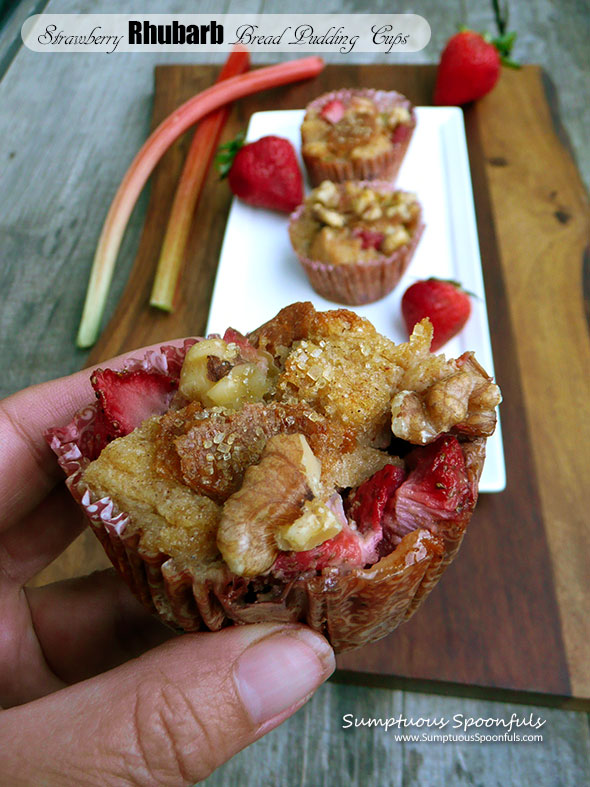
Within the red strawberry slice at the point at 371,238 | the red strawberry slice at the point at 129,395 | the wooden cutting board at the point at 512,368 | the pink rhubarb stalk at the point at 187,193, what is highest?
the red strawberry slice at the point at 129,395

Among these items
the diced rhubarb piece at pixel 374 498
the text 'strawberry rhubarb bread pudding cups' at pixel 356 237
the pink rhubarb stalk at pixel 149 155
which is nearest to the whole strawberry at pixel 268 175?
the text 'strawberry rhubarb bread pudding cups' at pixel 356 237

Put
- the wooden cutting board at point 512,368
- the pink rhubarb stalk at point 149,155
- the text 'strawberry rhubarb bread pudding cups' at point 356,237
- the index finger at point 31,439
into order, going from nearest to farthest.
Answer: the index finger at point 31,439 → the wooden cutting board at point 512,368 → the text 'strawberry rhubarb bread pudding cups' at point 356,237 → the pink rhubarb stalk at point 149,155

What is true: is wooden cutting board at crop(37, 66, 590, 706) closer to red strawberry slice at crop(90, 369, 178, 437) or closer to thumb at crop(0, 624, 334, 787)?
thumb at crop(0, 624, 334, 787)

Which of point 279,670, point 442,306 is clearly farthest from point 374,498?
point 442,306

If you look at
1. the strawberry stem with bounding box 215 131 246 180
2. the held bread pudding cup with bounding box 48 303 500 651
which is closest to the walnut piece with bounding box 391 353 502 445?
the held bread pudding cup with bounding box 48 303 500 651

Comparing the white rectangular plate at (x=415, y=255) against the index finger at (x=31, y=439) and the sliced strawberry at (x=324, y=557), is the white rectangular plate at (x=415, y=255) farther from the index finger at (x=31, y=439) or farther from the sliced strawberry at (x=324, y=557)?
the sliced strawberry at (x=324, y=557)

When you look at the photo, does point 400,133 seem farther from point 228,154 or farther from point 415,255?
point 228,154

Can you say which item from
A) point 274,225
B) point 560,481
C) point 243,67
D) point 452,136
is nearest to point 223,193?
point 274,225
